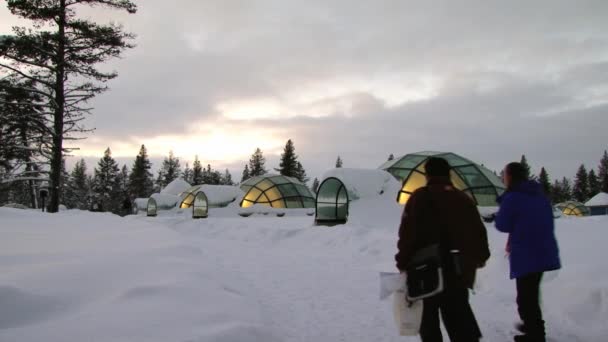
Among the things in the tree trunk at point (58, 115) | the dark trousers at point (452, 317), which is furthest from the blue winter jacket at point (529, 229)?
the tree trunk at point (58, 115)

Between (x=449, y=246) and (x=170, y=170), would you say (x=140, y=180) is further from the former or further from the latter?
(x=449, y=246)

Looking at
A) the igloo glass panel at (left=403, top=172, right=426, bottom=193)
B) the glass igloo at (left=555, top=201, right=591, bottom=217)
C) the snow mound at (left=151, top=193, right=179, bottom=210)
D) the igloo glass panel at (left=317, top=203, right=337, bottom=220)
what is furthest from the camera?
the glass igloo at (left=555, top=201, right=591, bottom=217)

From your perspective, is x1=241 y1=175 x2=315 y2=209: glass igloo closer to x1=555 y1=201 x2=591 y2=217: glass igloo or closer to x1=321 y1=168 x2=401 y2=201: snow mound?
x1=321 y1=168 x2=401 y2=201: snow mound

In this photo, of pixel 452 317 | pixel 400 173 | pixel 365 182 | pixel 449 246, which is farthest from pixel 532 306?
pixel 400 173

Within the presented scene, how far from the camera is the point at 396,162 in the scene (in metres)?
19.0

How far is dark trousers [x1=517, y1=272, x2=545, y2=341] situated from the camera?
3.55 metres

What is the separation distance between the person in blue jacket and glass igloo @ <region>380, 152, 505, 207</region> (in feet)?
41.5

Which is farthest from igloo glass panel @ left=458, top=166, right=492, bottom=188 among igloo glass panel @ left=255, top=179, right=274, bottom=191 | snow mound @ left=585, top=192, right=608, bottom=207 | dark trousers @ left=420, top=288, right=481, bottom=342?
snow mound @ left=585, top=192, right=608, bottom=207

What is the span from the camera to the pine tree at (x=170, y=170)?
81.3m

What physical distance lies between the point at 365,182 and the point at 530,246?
12.4 meters

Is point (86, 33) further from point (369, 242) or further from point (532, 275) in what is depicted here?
point (532, 275)

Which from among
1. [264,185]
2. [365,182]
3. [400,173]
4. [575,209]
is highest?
[400,173]

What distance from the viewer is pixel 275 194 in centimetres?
2883

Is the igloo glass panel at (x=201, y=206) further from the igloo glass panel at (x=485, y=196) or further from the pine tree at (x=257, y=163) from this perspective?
the pine tree at (x=257, y=163)
